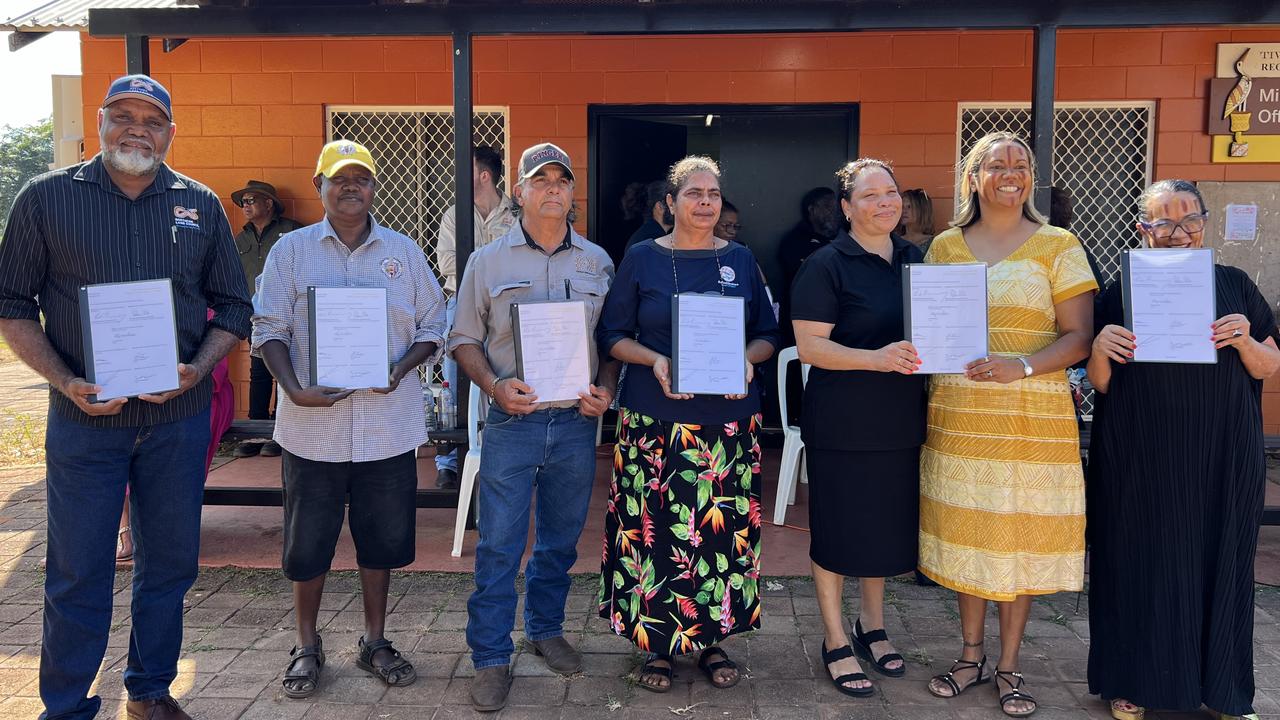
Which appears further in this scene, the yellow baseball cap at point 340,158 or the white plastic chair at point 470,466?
the white plastic chair at point 470,466

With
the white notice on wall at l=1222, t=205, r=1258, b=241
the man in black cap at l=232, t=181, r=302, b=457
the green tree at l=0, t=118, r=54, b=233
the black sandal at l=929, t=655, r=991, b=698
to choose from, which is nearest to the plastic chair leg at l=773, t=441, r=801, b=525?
the black sandal at l=929, t=655, r=991, b=698

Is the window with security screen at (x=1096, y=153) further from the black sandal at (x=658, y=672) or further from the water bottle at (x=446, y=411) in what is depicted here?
the black sandal at (x=658, y=672)

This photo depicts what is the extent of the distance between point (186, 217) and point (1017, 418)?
8.62ft

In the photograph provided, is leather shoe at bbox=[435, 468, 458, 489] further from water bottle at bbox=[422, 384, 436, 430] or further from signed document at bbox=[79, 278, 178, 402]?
signed document at bbox=[79, 278, 178, 402]

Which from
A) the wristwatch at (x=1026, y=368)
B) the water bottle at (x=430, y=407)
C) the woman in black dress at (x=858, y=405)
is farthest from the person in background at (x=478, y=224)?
the wristwatch at (x=1026, y=368)

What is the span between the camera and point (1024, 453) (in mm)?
2824

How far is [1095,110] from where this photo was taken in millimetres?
6289

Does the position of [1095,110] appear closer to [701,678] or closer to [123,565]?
[701,678]

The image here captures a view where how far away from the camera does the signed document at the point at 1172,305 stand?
261 centimetres

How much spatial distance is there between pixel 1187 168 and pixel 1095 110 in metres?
0.73

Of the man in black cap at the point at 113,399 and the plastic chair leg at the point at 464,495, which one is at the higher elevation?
the man in black cap at the point at 113,399

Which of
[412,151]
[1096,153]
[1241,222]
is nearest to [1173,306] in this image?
[1096,153]

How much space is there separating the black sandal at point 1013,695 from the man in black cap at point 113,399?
2.61m

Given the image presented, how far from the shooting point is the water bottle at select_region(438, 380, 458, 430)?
4.72m
